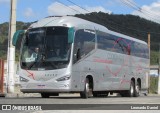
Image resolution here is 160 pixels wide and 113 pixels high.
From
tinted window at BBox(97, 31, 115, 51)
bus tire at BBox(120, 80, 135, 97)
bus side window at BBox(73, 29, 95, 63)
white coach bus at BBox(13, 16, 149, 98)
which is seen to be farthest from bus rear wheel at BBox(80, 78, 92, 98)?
bus tire at BBox(120, 80, 135, 97)

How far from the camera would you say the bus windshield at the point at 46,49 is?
69.2ft

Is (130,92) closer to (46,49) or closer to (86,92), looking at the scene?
(86,92)

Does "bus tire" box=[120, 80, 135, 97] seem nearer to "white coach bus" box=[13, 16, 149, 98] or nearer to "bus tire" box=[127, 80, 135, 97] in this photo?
"bus tire" box=[127, 80, 135, 97]

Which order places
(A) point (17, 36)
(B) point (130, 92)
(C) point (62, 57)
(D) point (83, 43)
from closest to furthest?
(C) point (62, 57)
(A) point (17, 36)
(D) point (83, 43)
(B) point (130, 92)

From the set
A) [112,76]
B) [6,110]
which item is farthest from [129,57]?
[6,110]

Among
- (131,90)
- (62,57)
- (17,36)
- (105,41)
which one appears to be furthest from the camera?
(131,90)

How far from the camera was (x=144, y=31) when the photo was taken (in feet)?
223

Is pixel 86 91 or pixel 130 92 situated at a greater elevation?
pixel 86 91

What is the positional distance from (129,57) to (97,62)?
658 centimetres

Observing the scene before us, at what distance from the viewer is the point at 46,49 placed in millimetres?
21281

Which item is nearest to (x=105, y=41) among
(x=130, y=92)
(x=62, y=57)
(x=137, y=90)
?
(x=62, y=57)

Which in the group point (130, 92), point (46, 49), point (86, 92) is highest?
point (46, 49)

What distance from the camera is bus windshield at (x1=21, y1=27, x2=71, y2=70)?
2109cm

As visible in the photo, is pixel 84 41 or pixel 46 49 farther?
pixel 84 41
